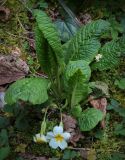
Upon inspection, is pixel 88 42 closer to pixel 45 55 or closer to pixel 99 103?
pixel 45 55

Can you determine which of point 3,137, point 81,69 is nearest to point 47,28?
point 81,69

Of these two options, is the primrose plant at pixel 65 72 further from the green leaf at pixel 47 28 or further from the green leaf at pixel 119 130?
the green leaf at pixel 119 130

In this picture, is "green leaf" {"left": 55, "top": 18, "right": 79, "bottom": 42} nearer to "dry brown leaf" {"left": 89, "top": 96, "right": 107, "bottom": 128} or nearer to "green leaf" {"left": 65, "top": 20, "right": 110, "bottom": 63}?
"green leaf" {"left": 65, "top": 20, "right": 110, "bottom": 63}

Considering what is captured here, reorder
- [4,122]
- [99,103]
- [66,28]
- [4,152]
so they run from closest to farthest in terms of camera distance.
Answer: [4,152], [4,122], [99,103], [66,28]

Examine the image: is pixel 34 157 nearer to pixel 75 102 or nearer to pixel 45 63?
pixel 75 102

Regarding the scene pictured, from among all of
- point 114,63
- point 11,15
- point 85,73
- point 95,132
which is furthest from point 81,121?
point 11,15
